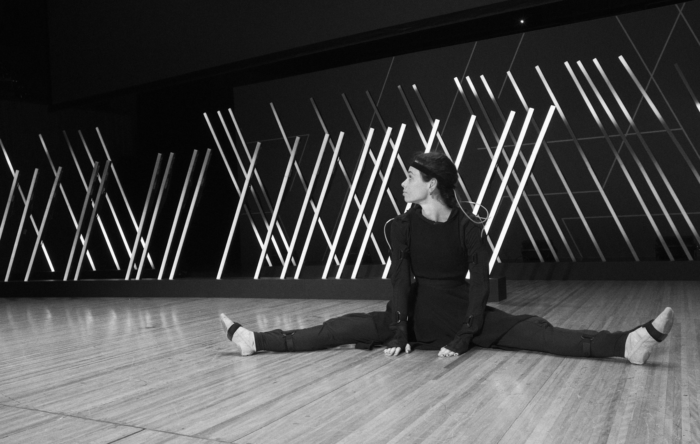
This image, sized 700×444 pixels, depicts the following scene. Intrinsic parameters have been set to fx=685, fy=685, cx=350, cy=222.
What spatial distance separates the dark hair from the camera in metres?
2.71

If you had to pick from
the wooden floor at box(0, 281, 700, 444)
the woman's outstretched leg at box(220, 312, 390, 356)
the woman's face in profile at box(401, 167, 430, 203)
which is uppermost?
the woman's face in profile at box(401, 167, 430, 203)

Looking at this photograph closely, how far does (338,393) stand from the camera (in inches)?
85.6

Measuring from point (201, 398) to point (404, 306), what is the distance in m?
0.86

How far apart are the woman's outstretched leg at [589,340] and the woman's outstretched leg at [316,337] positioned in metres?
0.51

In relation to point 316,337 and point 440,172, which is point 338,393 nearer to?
point 316,337

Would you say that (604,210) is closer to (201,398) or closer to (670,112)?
(670,112)

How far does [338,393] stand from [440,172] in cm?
99

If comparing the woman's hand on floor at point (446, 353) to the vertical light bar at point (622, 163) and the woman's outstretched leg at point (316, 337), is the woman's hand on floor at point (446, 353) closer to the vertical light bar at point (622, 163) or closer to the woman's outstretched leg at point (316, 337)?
the woman's outstretched leg at point (316, 337)

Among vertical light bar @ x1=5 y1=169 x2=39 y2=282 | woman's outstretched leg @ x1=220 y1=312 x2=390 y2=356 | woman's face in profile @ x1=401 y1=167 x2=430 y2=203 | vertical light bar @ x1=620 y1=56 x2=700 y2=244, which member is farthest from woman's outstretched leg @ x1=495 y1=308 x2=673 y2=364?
vertical light bar @ x1=5 y1=169 x2=39 y2=282

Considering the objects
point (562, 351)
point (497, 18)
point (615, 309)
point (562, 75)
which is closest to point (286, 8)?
point (497, 18)

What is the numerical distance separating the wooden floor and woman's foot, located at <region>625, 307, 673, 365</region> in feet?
0.14

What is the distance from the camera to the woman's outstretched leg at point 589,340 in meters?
2.22

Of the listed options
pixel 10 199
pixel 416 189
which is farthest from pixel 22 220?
pixel 416 189

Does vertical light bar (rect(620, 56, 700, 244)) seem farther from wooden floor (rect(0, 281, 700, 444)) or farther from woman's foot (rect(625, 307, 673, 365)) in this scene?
woman's foot (rect(625, 307, 673, 365))
